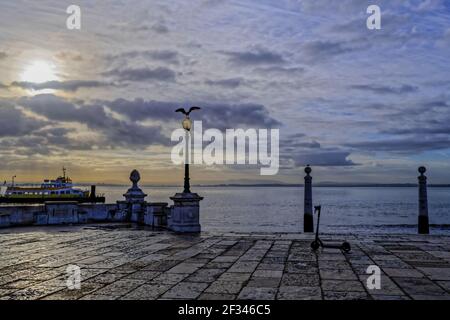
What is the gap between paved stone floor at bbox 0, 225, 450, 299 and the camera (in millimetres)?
6301

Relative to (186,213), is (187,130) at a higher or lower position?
higher

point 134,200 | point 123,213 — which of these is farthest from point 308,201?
point 123,213

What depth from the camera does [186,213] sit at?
49.6 ft

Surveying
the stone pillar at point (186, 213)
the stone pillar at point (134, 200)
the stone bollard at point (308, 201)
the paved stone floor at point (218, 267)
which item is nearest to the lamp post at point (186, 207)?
the stone pillar at point (186, 213)

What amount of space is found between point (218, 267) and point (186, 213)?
6.87 m

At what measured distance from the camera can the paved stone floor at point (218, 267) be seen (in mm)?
6301

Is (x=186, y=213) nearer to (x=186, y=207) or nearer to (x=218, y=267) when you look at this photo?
(x=186, y=207)

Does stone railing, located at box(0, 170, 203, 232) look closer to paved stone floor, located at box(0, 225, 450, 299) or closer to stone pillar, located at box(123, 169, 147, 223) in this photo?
stone pillar, located at box(123, 169, 147, 223)

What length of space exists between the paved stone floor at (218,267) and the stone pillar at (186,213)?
1.53 metres

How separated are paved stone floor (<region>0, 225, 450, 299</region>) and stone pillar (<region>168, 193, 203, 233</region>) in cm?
153

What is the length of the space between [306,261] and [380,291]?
2787 millimetres

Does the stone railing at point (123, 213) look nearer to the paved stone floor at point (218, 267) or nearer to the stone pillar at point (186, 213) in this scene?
the stone pillar at point (186, 213)
